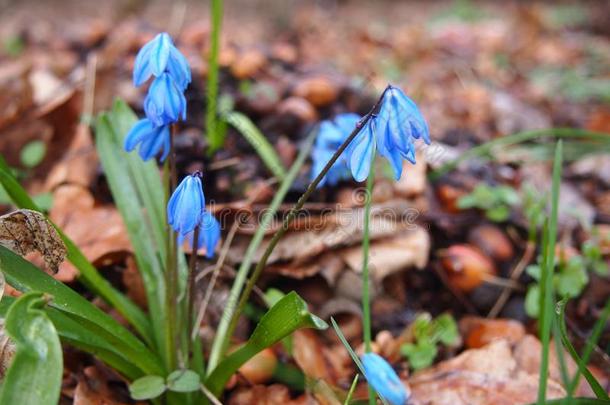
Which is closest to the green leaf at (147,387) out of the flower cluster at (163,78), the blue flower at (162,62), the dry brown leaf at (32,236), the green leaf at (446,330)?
the dry brown leaf at (32,236)

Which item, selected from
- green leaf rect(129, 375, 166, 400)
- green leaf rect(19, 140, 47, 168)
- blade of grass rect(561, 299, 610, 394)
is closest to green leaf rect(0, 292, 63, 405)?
green leaf rect(129, 375, 166, 400)

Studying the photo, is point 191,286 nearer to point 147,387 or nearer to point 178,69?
point 147,387

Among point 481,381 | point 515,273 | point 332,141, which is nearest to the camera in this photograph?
point 481,381

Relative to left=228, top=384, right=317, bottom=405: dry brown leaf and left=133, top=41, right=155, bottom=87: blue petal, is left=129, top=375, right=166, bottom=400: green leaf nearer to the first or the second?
left=228, top=384, right=317, bottom=405: dry brown leaf

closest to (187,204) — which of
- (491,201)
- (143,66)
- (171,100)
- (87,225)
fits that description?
(171,100)

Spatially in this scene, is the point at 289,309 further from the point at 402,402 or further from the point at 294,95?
the point at 294,95

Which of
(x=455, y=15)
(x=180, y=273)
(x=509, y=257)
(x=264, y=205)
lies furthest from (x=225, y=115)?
(x=455, y=15)
